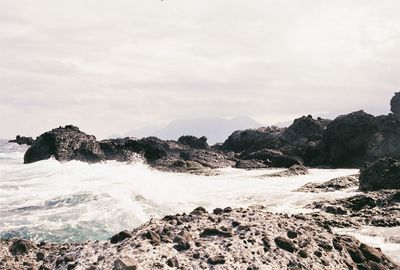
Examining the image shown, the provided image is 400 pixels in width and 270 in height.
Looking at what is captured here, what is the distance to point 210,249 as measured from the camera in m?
9.16

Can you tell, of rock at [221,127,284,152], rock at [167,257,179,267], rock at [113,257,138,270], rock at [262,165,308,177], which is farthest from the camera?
rock at [221,127,284,152]

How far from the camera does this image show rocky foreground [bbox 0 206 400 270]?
866cm

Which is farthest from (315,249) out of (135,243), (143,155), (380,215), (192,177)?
(143,155)

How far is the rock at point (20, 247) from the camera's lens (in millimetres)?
10206

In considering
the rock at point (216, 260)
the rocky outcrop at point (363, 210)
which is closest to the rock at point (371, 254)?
the rock at point (216, 260)

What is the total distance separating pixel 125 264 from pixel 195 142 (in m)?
75.4

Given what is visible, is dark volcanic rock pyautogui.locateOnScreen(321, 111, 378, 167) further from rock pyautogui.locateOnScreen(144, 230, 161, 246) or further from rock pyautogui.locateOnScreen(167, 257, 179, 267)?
rock pyautogui.locateOnScreen(167, 257, 179, 267)

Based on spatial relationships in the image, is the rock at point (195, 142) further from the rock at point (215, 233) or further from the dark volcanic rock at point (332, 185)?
the rock at point (215, 233)

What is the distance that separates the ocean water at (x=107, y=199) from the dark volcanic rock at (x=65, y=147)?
11781 mm

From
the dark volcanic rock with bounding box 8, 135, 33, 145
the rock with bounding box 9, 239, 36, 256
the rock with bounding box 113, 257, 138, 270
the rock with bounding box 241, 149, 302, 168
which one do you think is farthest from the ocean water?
the dark volcanic rock with bounding box 8, 135, 33, 145

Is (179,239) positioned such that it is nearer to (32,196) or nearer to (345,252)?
(345,252)

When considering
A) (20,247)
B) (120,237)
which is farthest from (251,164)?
(120,237)

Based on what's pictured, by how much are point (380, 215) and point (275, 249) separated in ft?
42.8

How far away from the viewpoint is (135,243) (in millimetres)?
9070
